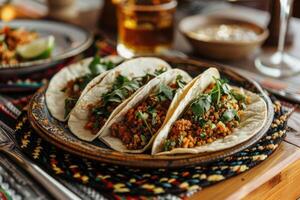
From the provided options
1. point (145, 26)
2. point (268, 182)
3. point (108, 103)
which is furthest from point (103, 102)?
point (145, 26)

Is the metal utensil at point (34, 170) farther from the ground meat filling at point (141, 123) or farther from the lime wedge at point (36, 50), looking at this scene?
the lime wedge at point (36, 50)

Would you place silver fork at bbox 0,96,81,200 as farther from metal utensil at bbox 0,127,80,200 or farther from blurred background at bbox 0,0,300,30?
blurred background at bbox 0,0,300,30

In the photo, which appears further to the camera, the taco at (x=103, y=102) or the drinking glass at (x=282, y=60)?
the drinking glass at (x=282, y=60)

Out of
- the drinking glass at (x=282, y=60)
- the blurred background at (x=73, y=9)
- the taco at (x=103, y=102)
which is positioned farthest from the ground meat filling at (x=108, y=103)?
the blurred background at (x=73, y=9)

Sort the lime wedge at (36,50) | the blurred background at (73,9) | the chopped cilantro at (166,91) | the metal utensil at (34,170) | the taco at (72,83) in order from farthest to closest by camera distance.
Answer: the blurred background at (73,9)
the lime wedge at (36,50)
the taco at (72,83)
the chopped cilantro at (166,91)
the metal utensil at (34,170)

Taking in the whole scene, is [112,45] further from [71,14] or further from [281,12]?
[281,12]

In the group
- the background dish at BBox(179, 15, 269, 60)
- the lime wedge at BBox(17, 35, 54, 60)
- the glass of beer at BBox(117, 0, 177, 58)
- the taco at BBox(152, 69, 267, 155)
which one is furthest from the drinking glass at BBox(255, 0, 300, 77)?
the lime wedge at BBox(17, 35, 54, 60)

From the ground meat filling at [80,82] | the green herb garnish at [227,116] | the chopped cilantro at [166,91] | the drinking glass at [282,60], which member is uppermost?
the chopped cilantro at [166,91]
